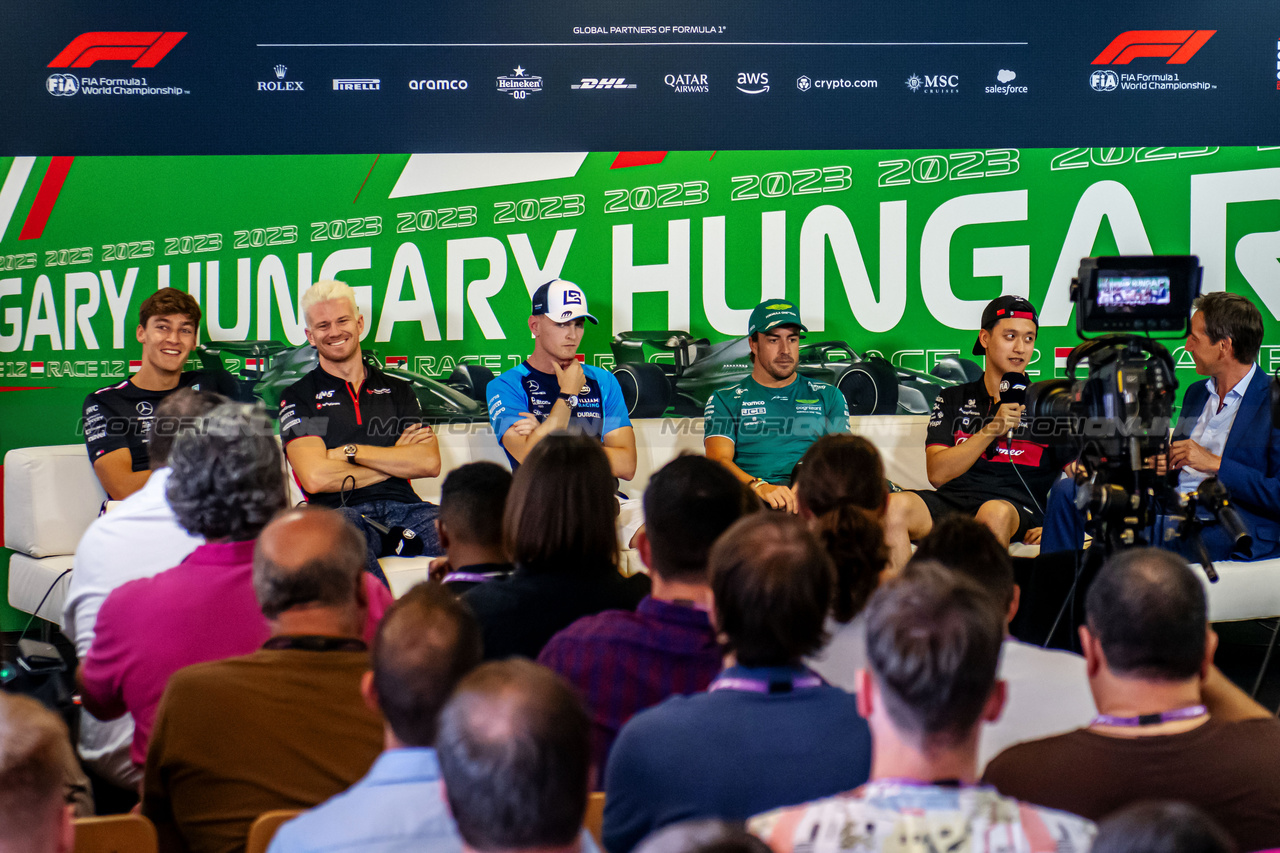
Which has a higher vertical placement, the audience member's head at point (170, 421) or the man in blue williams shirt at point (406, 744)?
the audience member's head at point (170, 421)

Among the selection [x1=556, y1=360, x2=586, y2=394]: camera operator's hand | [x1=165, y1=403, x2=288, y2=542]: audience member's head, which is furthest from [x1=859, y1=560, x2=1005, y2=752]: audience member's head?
[x1=556, y1=360, x2=586, y2=394]: camera operator's hand

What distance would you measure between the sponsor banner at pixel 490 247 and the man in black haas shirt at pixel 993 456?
1.88ft

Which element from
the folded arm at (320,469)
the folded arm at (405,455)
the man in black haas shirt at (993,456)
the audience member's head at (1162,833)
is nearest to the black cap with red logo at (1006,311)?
the man in black haas shirt at (993,456)

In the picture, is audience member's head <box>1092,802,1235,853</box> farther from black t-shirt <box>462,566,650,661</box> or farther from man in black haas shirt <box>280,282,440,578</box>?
man in black haas shirt <box>280,282,440,578</box>

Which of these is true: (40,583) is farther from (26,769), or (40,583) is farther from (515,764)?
(515,764)

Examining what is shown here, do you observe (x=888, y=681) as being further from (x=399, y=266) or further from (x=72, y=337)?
(x=72, y=337)

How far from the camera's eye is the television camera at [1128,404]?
2.81 metres

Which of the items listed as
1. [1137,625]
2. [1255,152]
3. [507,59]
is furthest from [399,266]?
[1137,625]

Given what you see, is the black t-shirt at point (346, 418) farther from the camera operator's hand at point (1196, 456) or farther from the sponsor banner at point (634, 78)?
the camera operator's hand at point (1196, 456)

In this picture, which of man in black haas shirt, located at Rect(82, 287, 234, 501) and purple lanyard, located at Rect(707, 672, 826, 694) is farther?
man in black haas shirt, located at Rect(82, 287, 234, 501)

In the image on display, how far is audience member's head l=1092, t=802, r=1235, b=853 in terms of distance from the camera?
0.85 meters

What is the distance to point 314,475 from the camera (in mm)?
4086

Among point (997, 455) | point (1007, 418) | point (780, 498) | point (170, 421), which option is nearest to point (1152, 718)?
point (170, 421)

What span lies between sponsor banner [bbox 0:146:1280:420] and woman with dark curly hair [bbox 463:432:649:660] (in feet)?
9.39
